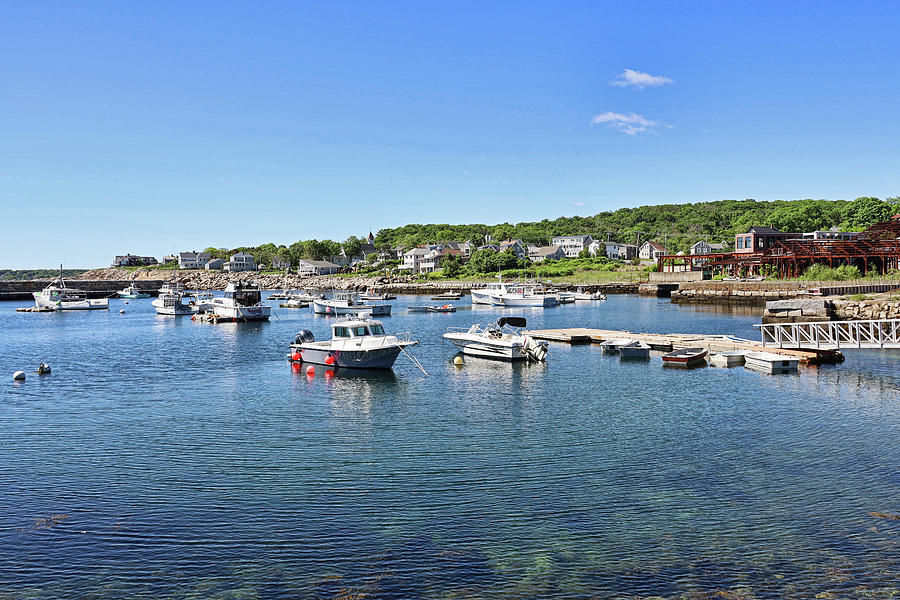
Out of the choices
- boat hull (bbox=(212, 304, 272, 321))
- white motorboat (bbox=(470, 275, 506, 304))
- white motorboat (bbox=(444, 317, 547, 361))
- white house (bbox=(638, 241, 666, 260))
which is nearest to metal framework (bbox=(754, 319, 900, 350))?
white motorboat (bbox=(444, 317, 547, 361))

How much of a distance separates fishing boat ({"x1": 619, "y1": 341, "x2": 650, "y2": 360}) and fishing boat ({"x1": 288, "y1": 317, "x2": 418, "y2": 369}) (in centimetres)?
1563

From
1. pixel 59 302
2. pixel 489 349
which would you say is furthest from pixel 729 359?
pixel 59 302

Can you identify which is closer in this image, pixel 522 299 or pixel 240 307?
pixel 240 307

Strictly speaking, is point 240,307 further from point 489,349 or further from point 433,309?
point 489,349

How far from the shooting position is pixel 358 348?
133 feet

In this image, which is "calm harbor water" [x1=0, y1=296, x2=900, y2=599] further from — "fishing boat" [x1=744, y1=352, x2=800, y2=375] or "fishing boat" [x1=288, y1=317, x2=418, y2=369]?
"fishing boat" [x1=288, y1=317, x2=418, y2=369]

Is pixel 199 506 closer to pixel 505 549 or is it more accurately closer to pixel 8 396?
pixel 505 549

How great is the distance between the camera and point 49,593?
13523 mm

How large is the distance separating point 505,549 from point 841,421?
18.8 m

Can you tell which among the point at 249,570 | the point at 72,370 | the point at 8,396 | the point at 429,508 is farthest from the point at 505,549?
the point at 72,370

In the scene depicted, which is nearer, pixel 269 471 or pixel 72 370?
pixel 269 471

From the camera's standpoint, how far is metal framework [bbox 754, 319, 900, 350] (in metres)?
42.3

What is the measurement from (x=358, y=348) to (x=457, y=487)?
22.1 m

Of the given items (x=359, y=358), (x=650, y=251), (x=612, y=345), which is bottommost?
(x=612, y=345)
